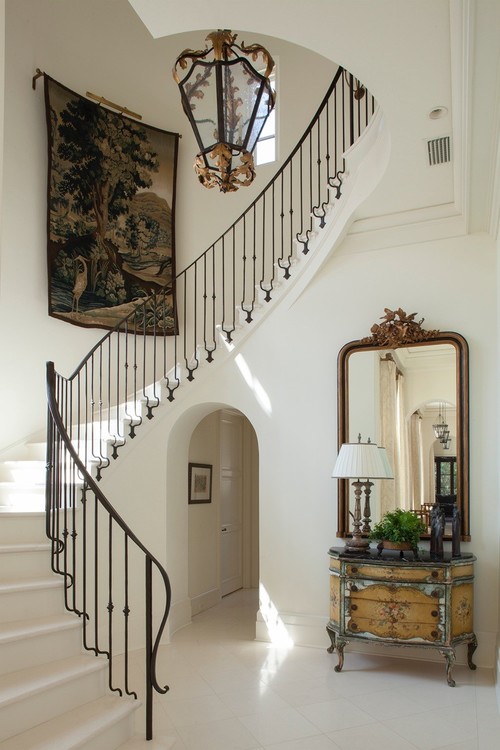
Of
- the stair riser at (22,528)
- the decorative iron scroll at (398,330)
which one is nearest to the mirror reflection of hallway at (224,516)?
the decorative iron scroll at (398,330)

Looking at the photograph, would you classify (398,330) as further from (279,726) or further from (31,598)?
(31,598)

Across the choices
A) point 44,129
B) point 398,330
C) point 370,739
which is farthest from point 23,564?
point 44,129

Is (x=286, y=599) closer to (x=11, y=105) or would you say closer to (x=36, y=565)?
(x=36, y=565)

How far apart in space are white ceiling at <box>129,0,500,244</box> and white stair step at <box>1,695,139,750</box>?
364 cm

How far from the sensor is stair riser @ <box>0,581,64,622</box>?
12.8ft

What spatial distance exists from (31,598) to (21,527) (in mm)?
625

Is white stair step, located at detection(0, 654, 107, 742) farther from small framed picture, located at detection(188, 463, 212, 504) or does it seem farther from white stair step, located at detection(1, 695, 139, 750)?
small framed picture, located at detection(188, 463, 212, 504)

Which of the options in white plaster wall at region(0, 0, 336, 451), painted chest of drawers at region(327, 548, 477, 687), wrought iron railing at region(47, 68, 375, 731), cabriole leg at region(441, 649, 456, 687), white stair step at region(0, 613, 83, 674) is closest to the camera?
white stair step at region(0, 613, 83, 674)

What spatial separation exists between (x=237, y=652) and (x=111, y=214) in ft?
17.5

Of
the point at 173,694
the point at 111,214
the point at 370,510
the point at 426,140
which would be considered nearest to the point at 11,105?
the point at 111,214

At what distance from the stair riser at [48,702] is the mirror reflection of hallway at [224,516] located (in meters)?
3.53

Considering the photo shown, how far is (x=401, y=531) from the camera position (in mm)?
5266

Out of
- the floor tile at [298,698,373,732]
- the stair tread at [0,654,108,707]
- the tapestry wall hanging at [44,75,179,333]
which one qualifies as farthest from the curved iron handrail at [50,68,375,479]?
the floor tile at [298,698,373,732]

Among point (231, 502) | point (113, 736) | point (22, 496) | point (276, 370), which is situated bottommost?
point (113, 736)
